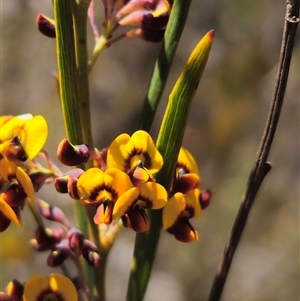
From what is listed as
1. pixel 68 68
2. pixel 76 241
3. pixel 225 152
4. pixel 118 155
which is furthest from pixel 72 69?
pixel 225 152

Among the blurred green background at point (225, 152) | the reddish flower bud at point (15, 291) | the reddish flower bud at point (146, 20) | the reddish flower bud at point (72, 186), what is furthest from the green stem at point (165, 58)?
the blurred green background at point (225, 152)

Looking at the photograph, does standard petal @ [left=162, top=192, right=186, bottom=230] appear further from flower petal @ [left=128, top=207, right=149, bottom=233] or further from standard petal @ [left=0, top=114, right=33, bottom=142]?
standard petal @ [left=0, top=114, right=33, bottom=142]

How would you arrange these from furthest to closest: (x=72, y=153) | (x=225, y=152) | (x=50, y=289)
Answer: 1. (x=225, y=152)
2. (x=50, y=289)
3. (x=72, y=153)

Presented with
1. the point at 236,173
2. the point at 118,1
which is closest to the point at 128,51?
the point at 236,173

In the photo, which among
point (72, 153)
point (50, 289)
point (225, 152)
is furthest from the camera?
point (225, 152)

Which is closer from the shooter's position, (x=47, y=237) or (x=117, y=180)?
(x=117, y=180)

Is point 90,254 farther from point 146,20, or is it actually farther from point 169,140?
point 146,20

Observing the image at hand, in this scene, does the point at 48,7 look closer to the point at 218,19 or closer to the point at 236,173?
the point at 218,19
